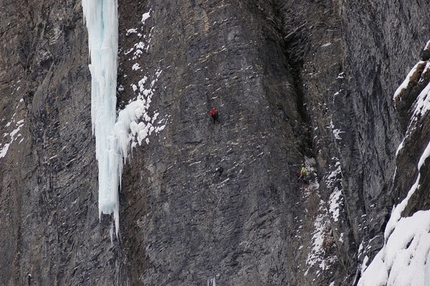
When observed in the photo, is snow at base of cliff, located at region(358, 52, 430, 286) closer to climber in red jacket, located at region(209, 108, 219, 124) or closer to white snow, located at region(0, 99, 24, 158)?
climber in red jacket, located at region(209, 108, 219, 124)

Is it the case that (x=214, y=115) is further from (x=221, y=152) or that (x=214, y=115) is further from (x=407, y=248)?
(x=407, y=248)

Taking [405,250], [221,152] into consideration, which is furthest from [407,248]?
[221,152]

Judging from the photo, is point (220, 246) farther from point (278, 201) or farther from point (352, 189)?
point (352, 189)

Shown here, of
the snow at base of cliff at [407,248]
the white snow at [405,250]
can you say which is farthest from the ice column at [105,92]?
the white snow at [405,250]

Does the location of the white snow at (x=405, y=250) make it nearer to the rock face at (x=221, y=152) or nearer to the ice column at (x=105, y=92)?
the rock face at (x=221, y=152)

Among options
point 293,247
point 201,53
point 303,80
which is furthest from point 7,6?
point 293,247

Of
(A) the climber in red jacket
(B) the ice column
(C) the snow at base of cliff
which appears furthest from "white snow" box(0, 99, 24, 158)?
(C) the snow at base of cliff
